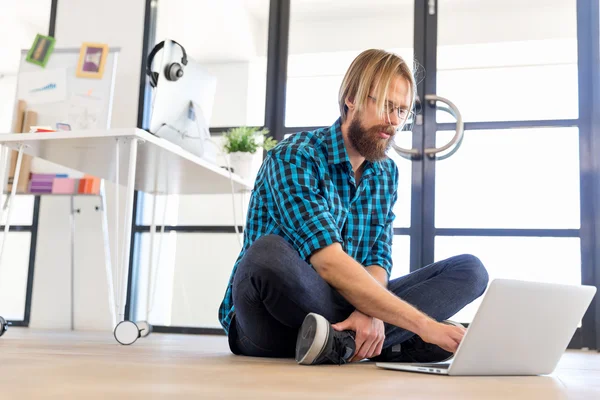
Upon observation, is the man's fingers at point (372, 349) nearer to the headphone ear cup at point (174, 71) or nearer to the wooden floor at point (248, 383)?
the wooden floor at point (248, 383)

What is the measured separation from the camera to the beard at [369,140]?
1.73 m

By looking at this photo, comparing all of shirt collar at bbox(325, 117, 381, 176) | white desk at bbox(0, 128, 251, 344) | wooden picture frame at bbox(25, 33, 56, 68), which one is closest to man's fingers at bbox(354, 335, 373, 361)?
shirt collar at bbox(325, 117, 381, 176)

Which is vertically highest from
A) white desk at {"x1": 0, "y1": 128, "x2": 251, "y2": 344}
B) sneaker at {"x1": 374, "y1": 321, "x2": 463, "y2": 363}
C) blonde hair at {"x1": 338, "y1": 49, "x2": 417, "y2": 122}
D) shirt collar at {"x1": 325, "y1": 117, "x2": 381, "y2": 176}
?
blonde hair at {"x1": 338, "y1": 49, "x2": 417, "y2": 122}

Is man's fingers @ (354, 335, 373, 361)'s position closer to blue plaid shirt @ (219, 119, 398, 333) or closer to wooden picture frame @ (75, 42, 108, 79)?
blue plaid shirt @ (219, 119, 398, 333)

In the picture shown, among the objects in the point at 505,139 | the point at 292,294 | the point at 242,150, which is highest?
the point at 505,139

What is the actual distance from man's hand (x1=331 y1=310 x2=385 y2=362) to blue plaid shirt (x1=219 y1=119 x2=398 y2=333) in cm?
17

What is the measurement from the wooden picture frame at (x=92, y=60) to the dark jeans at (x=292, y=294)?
2352 mm

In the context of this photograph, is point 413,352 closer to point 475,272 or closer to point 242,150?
point 475,272

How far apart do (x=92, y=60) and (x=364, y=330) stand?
8.98 feet

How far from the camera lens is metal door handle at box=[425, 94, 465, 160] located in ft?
11.1

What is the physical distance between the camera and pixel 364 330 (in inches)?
59.0

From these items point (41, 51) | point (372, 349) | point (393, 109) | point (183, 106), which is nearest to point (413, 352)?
point (372, 349)

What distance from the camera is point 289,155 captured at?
160 centimetres

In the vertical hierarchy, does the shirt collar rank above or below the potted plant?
below
